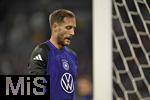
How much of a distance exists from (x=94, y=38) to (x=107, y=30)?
0.08 m

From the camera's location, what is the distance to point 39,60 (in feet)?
4.66

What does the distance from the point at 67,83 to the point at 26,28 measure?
0.36m

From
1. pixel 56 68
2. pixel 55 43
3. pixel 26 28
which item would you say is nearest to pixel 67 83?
pixel 56 68

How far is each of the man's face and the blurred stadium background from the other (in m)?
0.03

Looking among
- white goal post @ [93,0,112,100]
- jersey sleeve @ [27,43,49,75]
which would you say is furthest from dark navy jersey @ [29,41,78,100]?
white goal post @ [93,0,112,100]

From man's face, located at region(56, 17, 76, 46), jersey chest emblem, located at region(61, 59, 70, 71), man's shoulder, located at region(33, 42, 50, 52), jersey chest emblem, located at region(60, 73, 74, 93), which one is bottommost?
jersey chest emblem, located at region(60, 73, 74, 93)

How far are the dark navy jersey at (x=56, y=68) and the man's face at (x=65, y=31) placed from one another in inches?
1.4

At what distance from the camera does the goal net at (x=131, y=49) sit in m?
1.38

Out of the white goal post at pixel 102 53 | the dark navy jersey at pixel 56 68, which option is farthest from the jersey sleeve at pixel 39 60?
the white goal post at pixel 102 53

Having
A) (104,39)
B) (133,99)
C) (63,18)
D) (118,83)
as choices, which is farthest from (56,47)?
(133,99)

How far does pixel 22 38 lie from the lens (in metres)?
1.47

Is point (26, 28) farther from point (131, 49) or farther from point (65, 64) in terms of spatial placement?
point (131, 49)

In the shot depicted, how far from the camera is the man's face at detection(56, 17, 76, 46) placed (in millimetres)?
1439

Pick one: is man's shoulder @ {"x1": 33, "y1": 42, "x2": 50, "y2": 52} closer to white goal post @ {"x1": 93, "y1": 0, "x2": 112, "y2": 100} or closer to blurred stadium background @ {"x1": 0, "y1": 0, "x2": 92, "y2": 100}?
blurred stadium background @ {"x1": 0, "y1": 0, "x2": 92, "y2": 100}
